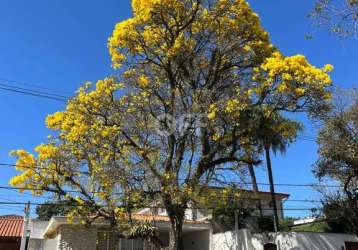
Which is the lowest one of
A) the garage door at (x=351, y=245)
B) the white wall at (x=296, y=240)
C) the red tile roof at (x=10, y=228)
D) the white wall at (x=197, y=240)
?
the garage door at (x=351, y=245)

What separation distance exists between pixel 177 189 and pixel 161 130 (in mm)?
3019

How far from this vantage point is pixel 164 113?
19.2 meters

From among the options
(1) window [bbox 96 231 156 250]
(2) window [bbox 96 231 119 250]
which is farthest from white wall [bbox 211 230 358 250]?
(2) window [bbox 96 231 119 250]

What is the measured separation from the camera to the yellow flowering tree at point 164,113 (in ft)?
58.1

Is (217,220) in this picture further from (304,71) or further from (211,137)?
(304,71)

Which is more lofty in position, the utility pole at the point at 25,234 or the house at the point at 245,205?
the house at the point at 245,205

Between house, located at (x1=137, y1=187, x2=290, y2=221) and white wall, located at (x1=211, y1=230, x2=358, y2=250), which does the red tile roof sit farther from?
white wall, located at (x1=211, y1=230, x2=358, y2=250)

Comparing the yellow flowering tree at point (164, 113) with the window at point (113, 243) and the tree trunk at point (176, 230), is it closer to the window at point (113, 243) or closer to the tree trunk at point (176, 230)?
the tree trunk at point (176, 230)

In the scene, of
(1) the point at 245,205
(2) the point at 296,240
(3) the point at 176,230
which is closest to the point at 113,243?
(1) the point at 245,205

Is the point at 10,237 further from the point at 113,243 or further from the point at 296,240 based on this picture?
the point at 296,240

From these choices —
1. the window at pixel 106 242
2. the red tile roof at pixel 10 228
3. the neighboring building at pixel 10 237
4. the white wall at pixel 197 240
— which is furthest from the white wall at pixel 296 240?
the red tile roof at pixel 10 228

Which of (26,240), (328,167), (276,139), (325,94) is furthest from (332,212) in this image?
(26,240)

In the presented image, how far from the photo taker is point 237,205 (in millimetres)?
26016

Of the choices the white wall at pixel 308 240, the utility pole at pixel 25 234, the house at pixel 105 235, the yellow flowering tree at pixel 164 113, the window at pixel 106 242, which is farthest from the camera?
the window at pixel 106 242
